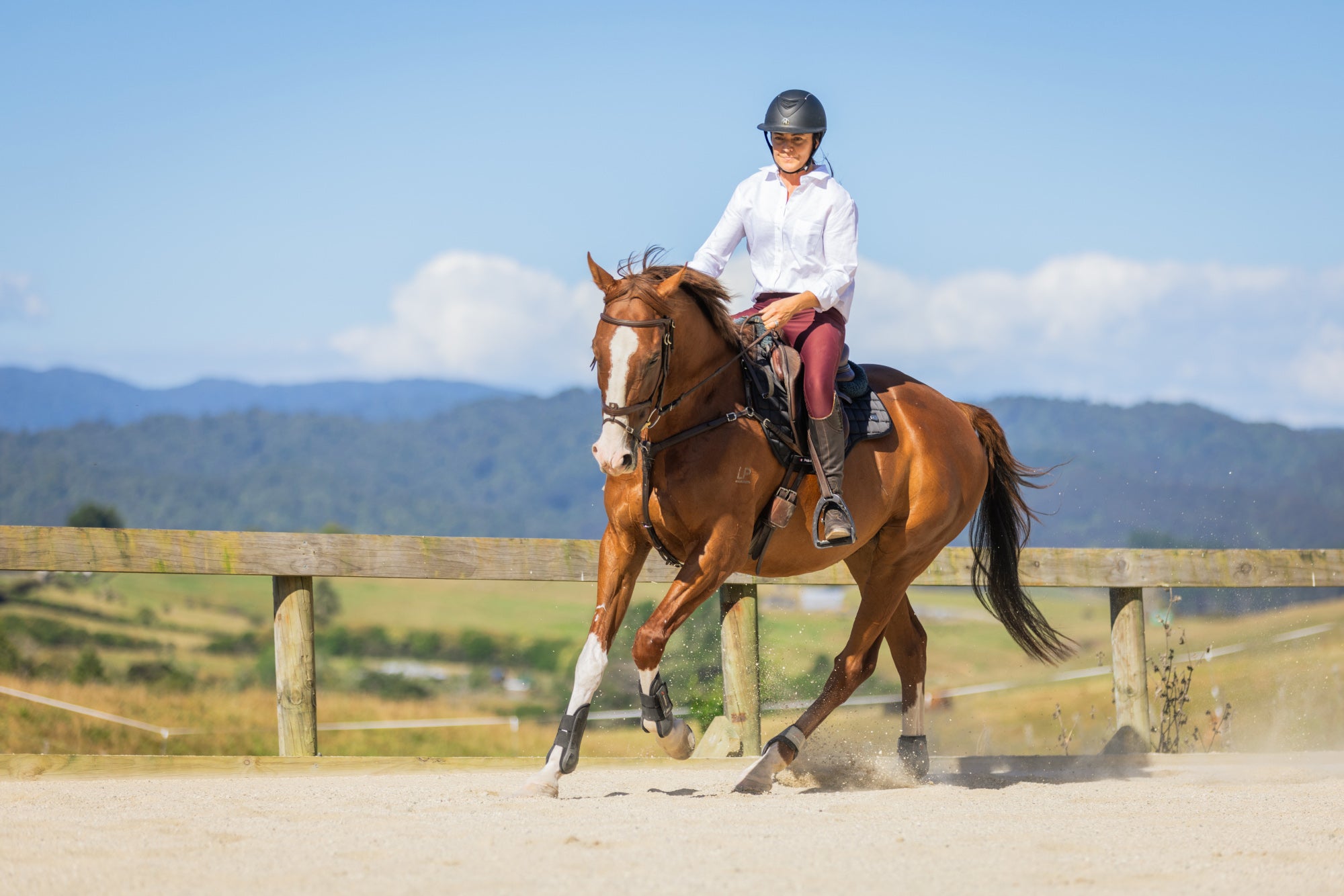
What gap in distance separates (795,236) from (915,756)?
2652 millimetres

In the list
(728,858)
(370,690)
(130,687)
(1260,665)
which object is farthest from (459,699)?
(728,858)

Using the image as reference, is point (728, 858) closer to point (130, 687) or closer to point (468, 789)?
point (468, 789)

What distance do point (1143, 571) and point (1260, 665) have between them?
11.5 feet

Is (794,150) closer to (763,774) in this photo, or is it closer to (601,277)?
(601,277)

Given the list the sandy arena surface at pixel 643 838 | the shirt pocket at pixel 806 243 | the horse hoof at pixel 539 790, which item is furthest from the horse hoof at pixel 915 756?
the shirt pocket at pixel 806 243

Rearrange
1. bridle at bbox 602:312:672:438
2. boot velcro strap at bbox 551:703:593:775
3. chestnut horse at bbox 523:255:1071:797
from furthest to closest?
boot velcro strap at bbox 551:703:593:775, chestnut horse at bbox 523:255:1071:797, bridle at bbox 602:312:672:438

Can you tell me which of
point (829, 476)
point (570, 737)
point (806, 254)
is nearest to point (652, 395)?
point (829, 476)

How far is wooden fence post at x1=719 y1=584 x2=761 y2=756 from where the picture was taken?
6750mm

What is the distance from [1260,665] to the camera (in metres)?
10.2

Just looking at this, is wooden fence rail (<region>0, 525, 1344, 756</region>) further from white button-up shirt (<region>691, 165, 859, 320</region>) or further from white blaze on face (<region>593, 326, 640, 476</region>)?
white blaze on face (<region>593, 326, 640, 476</region>)

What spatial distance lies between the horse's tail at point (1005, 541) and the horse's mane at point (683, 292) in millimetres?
2292

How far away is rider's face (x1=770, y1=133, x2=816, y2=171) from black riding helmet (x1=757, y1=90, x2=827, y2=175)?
26 mm

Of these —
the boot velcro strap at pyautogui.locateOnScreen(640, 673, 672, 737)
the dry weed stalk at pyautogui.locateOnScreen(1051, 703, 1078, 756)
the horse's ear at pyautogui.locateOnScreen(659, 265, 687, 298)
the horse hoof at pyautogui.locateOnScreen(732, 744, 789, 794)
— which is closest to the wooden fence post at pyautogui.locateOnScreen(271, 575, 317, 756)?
the boot velcro strap at pyautogui.locateOnScreen(640, 673, 672, 737)

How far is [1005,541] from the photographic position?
7.12m
